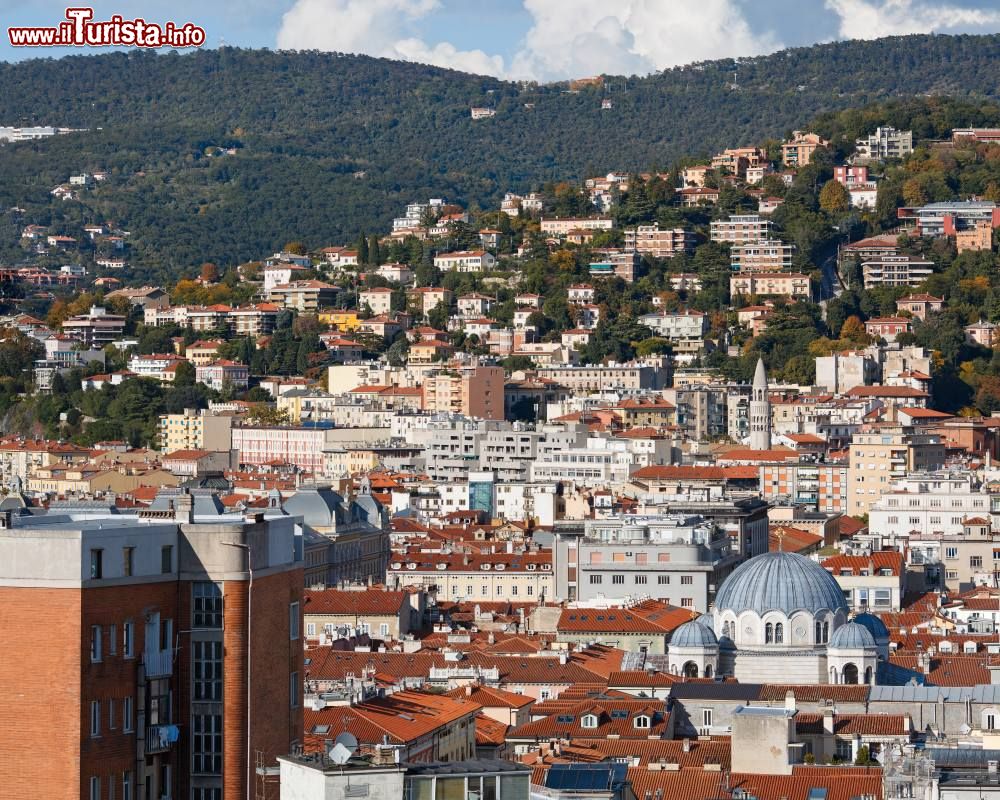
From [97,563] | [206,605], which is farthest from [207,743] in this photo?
[97,563]

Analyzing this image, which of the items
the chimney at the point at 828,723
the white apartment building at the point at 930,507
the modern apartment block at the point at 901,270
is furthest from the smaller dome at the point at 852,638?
the modern apartment block at the point at 901,270

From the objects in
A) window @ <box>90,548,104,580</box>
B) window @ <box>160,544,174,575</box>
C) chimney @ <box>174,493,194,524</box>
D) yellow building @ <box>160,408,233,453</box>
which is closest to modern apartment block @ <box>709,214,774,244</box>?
yellow building @ <box>160,408,233,453</box>

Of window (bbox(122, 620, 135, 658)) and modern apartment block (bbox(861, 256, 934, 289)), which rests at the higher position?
modern apartment block (bbox(861, 256, 934, 289))

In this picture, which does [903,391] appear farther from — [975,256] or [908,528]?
[908,528]

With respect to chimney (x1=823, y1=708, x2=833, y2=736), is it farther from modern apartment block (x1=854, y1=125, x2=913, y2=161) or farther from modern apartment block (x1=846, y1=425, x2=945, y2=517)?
modern apartment block (x1=854, y1=125, x2=913, y2=161)

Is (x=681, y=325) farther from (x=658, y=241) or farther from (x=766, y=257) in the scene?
(x=658, y=241)

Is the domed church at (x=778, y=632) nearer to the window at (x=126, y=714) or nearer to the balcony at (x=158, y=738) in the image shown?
the balcony at (x=158, y=738)

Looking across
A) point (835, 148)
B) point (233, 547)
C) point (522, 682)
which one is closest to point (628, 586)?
point (522, 682)
